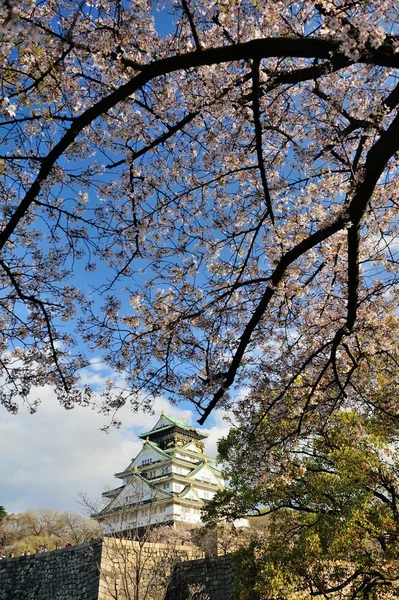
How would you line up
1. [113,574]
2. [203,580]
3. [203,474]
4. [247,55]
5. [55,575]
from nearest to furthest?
1. [247,55]
2. [113,574]
3. [203,580]
4. [55,575]
5. [203,474]

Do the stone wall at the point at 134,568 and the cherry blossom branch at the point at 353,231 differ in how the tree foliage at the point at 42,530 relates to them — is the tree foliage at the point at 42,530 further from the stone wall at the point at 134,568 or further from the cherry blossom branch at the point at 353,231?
the cherry blossom branch at the point at 353,231

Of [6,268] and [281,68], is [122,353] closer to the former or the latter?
[6,268]

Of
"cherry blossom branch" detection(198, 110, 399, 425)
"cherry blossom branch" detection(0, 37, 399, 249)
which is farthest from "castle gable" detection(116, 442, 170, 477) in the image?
"cherry blossom branch" detection(0, 37, 399, 249)

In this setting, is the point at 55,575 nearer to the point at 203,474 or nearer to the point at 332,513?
the point at 332,513

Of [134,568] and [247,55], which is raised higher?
[247,55]

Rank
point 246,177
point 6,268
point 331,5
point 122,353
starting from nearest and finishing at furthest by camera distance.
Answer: point 331,5, point 6,268, point 246,177, point 122,353

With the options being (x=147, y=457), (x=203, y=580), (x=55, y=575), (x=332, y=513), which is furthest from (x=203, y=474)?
(x=332, y=513)

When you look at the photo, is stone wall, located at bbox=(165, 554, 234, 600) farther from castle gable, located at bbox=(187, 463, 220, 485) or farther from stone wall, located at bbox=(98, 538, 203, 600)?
castle gable, located at bbox=(187, 463, 220, 485)

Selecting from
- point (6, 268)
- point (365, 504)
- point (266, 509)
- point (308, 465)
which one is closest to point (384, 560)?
point (365, 504)
